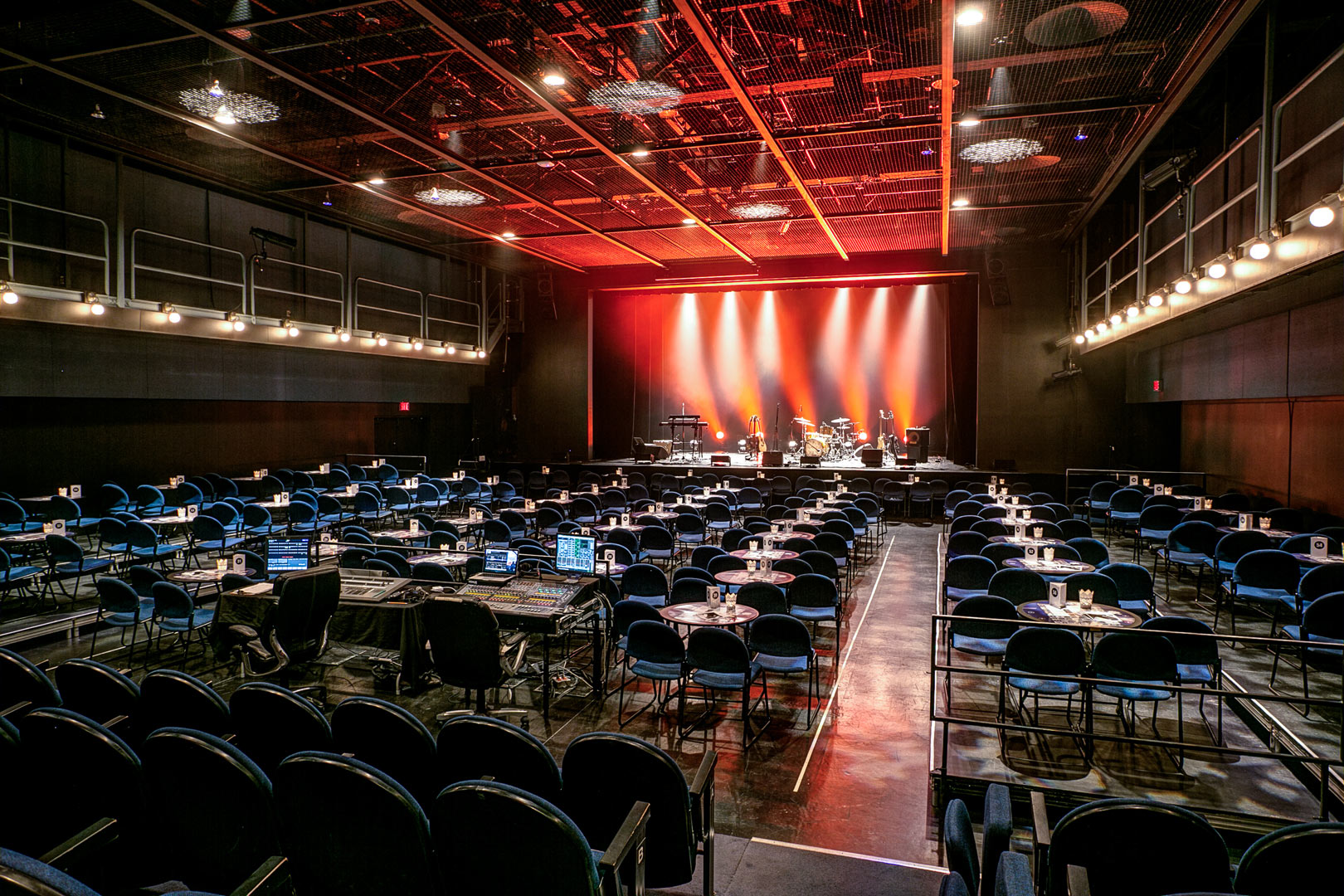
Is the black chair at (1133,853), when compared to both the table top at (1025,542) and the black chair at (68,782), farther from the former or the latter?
the table top at (1025,542)

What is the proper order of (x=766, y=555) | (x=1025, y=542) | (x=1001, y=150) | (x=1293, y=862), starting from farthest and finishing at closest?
(x=1001, y=150) → (x=1025, y=542) → (x=766, y=555) → (x=1293, y=862)

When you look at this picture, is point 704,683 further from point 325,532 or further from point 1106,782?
point 325,532

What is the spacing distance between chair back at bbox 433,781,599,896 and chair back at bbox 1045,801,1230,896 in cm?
156

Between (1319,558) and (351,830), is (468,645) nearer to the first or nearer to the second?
(351,830)

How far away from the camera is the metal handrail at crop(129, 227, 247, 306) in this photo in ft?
37.1

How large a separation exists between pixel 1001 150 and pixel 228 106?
895 centimetres

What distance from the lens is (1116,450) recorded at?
1593 centimetres

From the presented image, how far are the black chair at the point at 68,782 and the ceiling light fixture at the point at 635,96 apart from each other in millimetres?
6533

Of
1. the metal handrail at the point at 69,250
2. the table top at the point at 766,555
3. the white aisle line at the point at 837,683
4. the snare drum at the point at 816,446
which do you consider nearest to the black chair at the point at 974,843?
the white aisle line at the point at 837,683

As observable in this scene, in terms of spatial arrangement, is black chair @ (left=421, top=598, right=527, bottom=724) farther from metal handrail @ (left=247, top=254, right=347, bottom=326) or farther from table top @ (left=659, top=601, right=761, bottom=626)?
metal handrail @ (left=247, top=254, right=347, bottom=326)

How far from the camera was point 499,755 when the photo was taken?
2.88 meters

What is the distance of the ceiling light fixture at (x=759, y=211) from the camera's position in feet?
38.6

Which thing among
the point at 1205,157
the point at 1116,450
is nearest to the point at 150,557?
the point at 1205,157

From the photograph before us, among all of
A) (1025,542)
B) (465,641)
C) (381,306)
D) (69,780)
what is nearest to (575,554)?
(465,641)
